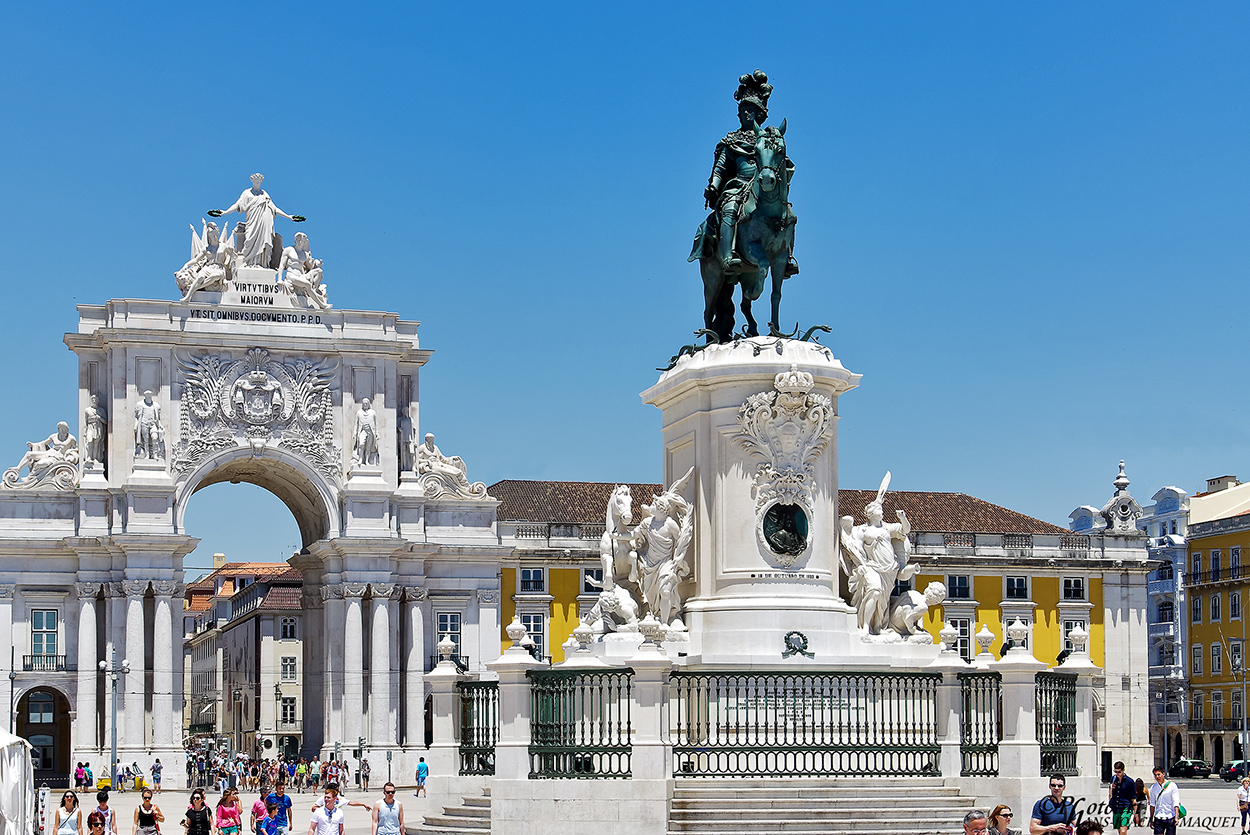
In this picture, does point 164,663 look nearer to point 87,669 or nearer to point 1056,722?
point 87,669

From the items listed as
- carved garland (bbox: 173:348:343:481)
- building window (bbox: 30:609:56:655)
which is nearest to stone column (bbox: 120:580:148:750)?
building window (bbox: 30:609:56:655)

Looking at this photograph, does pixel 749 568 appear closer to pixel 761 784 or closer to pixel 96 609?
pixel 761 784

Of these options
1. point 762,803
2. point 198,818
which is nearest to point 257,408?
point 198,818

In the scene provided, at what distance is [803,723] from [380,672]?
47891 millimetres

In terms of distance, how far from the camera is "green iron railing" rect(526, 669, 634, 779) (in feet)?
64.7

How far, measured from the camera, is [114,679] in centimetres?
6081

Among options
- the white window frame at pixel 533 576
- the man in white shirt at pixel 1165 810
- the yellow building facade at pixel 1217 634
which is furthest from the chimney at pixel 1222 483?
the man in white shirt at pixel 1165 810

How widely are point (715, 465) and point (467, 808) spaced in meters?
4.56

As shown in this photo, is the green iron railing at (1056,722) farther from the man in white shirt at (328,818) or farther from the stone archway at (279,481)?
the stone archway at (279,481)

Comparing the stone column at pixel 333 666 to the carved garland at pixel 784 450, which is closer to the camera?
the carved garland at pixel 784 450

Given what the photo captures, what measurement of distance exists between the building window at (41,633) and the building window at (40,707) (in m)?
6.54

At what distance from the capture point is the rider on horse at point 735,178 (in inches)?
890

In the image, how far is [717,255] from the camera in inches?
905

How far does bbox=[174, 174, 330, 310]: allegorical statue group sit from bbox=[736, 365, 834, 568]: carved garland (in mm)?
47552
